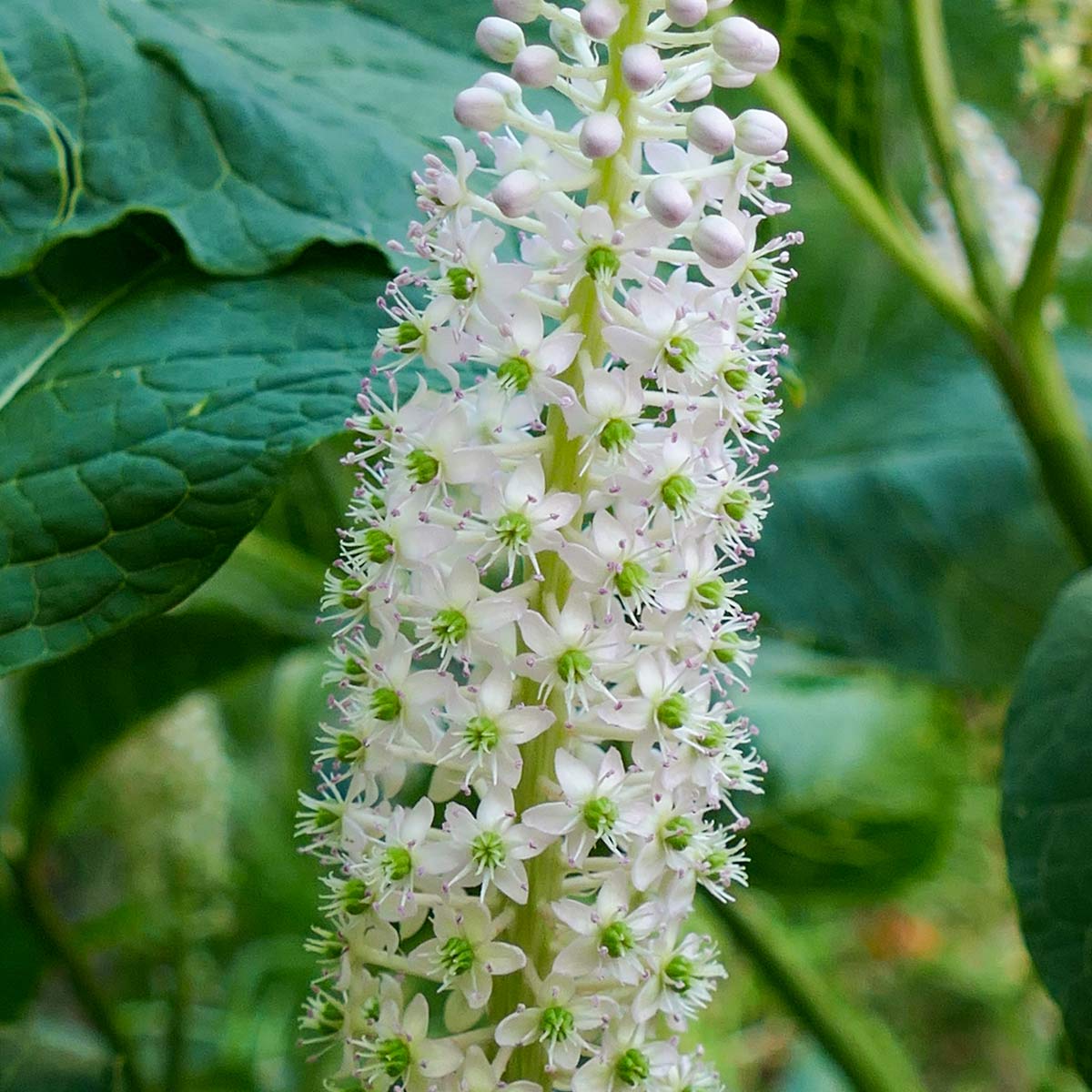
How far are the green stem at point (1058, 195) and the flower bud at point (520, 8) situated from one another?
392mm

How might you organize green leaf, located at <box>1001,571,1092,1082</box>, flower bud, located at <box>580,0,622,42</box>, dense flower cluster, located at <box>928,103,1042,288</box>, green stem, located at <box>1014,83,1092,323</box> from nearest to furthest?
flower bud, located at <box>580,0,622,42</box> → green leaf, located at <box>1001,571,1092,1082</box> → green stem, located at <box>1014,83,1092,323</box> → dense flower cluster, located at <box>928,103,1042,288</box>

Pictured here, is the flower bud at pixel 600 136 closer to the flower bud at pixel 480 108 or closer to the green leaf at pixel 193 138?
the flower bud at pixel 480 108

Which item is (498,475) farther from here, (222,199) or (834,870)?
(834,870)

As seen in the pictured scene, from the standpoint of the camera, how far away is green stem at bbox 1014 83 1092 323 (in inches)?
26.7

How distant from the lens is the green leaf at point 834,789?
1.01 metres

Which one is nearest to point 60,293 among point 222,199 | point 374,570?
point 222,199

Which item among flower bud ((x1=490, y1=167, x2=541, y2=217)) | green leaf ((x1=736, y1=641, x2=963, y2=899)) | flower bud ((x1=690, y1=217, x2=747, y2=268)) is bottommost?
green leaf ((x1=736, y1=641, x2=963, y2=899))

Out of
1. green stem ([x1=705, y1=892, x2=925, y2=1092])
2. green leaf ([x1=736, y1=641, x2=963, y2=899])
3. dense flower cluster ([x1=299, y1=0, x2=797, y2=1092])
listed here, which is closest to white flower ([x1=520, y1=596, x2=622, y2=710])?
dense flower cluster ([x1=299, y1=0, x2=797, y2=1092])

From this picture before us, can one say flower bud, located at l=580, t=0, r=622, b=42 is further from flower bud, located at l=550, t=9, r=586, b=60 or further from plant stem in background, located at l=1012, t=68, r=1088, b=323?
plant stem in background, located at l=1012, t=68, r=1088, b=323

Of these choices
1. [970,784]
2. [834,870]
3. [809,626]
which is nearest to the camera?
[809,626]

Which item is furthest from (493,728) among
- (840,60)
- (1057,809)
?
(840,60)

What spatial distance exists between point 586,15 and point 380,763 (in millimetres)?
215

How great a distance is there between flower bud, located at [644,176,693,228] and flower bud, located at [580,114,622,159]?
0.05ft

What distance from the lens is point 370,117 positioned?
526 mm
